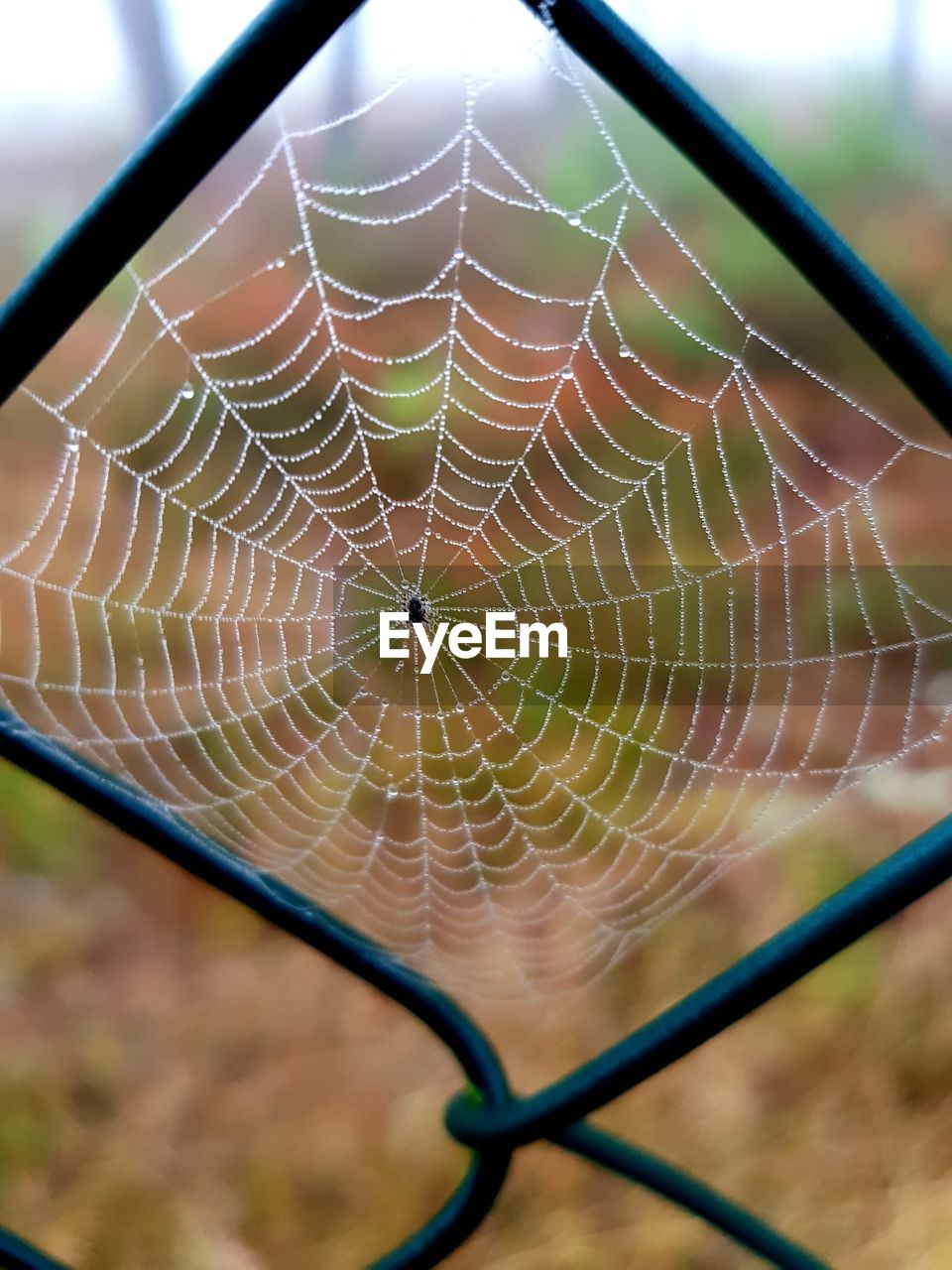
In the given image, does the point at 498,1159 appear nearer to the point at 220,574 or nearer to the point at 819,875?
the point at 220,574

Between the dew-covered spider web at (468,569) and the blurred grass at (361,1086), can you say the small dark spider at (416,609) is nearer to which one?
the dew-covered spider web at (468,569)

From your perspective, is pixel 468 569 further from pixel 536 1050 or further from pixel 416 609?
pixel 536 1050

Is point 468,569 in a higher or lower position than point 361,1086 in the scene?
higher

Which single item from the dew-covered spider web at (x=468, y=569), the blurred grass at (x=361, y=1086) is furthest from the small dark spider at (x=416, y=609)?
the blurred grass at (x=361, y=1086)

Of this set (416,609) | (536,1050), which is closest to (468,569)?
(416,609)

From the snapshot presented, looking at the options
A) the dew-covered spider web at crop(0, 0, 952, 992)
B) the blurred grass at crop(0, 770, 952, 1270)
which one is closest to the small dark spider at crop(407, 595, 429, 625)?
the dew-covered spider web at crop(0, 0, 952, 992)

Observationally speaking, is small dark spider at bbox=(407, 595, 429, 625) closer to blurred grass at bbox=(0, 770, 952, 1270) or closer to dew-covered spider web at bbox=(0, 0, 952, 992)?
dew-covered spider web at bbox=(0, 0, 952, 992)

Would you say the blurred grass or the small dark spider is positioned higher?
the small dark spider
